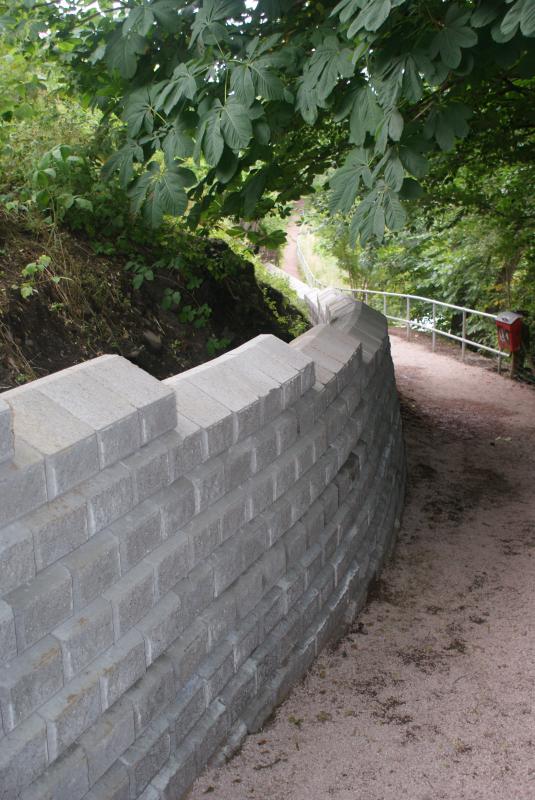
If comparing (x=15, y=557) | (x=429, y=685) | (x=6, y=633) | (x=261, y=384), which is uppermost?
(x=261, y=384)

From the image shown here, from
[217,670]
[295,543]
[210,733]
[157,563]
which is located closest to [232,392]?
[157,563]

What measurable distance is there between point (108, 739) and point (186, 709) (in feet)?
1.44

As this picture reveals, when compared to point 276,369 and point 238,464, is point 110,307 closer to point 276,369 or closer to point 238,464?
point 276,369

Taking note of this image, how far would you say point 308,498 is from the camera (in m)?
3.52

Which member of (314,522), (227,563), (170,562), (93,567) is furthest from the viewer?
(314,522)

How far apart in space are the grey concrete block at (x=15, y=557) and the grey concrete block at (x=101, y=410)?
13.6 inches

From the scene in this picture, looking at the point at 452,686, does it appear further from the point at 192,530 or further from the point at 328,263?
the point at 328,263

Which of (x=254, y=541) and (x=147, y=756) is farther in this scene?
(x=254, y=541)

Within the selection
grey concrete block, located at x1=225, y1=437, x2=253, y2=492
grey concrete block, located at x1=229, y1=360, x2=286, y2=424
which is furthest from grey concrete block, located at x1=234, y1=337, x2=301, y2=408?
grey concrete block, located at x1=225, y1=437, x2=253, y2=492

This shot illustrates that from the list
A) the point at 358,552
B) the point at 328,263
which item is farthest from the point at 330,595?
the point at 328,263

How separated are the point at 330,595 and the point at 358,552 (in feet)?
1.75

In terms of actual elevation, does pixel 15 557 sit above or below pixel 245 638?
above

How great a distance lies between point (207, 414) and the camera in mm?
2645

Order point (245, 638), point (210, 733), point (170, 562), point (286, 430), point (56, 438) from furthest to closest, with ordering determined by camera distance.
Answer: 1. point (286, 430)
2. point (245, 638)
3. point (210, 733)
4. point (170, 562)
5. point (56, 438)
